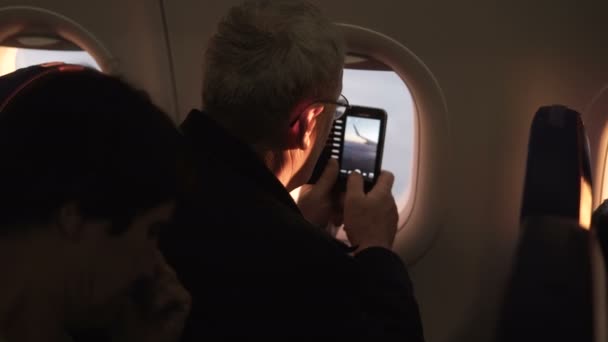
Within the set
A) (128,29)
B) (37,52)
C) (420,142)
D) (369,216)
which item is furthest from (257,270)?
(37,52)

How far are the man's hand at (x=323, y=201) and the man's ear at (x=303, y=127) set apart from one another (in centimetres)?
32

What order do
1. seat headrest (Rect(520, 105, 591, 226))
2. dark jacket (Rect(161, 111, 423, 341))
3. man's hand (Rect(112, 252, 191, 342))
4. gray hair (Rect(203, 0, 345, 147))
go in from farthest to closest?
seat headrest (Rect(520, 105, 591, 226))
gray hair (Rect(203, 0, 345, 147))
dark jacket (Rect(161, 111, 423, 341))
man's hand (Rect(112, 252, 191, 342))

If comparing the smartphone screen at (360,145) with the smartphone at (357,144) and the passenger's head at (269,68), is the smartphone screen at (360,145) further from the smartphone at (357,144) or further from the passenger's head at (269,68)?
the passenger's head at (269,68)

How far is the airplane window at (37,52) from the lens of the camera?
1799mm

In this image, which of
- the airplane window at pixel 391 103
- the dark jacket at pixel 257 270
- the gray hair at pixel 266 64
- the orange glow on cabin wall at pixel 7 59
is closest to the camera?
the dark jacket at pixel 257 270

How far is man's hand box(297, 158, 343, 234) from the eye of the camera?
4.67ft

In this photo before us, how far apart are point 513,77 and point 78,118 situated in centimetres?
114

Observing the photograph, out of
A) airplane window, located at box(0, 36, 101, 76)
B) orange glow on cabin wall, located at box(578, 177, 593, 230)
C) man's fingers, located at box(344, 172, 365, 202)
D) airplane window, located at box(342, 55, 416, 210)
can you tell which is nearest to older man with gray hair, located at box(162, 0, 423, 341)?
man's fingers, located at box(344, 172, 365, 202)

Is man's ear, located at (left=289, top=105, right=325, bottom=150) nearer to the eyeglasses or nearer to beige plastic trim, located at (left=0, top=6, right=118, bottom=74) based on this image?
the eyeglasses

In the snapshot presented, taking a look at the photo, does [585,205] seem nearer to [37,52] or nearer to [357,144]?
[357,144]

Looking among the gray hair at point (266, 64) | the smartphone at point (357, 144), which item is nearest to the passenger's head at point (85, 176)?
the gray hair at point (266, 64)

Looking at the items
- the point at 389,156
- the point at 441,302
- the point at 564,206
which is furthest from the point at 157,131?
the point at 441,302

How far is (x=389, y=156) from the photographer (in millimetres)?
1741

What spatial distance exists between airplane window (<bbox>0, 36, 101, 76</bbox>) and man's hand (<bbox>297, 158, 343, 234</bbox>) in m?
0.76
